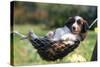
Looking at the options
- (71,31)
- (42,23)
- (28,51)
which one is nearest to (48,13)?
(42,23)

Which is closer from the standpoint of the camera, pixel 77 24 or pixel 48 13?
pixel 48 13

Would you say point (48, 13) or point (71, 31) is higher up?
point (48, 13)

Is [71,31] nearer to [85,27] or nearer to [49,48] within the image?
[85,27]

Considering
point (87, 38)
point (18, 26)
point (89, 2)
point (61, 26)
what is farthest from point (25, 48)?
point (89, 2)

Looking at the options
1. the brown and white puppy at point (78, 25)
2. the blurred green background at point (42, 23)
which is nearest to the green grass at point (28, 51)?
the blurred green background at point (42, 23)

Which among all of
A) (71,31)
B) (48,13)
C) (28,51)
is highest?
(48,13)

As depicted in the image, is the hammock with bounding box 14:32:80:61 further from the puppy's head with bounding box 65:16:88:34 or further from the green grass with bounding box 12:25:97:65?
the puppy's head with bounding box 65:16:88:34
